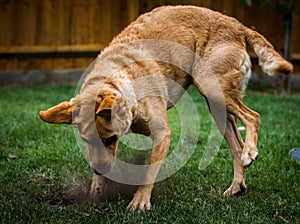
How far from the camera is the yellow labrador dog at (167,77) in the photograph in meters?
3.59

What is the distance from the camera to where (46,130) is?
606 centimetres

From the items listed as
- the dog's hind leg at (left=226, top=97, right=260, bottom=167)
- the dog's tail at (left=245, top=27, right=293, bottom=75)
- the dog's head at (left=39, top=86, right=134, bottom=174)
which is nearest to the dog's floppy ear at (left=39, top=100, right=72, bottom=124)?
the dog's head at (left=39, top=86, right=134, bottom=174)

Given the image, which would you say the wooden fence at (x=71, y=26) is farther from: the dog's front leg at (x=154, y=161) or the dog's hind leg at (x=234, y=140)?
the dog's front leg at (x=154, y=161)

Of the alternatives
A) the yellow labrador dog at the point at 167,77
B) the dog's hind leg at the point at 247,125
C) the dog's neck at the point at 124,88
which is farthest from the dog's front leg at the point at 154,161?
the dog's hind leg at the point at 247,125

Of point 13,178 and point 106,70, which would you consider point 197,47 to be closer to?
point 106,70

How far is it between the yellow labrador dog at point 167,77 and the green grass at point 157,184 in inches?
8.8

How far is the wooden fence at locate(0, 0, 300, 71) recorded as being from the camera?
1041 centimetres

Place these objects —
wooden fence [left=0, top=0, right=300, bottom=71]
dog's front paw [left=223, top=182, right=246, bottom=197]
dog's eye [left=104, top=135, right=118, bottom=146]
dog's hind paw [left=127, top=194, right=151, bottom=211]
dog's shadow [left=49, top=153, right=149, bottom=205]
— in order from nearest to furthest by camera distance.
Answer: dog's eye [left=104, top=135, right=118, bottom=146] < dog's hind paw [left=127, top=194, right=151, bottom=211] < dog's shadow [left=49, top=153, right=149, bottom=205] < dog's front paw [left=223, top=182, right=246, bottom=197] < wooden fence [left=0, top=0, right=300, bottom=71]

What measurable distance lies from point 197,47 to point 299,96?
19.8ft

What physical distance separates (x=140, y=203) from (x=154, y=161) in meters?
0.32

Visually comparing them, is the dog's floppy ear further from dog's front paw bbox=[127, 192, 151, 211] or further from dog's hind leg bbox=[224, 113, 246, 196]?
dog's hind leg bbox=[224, 113, 246, 196]

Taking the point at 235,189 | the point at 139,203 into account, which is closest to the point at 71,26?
the point at 235,189

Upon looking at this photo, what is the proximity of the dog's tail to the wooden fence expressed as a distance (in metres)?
6.04

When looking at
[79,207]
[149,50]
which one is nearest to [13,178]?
[79,207]
